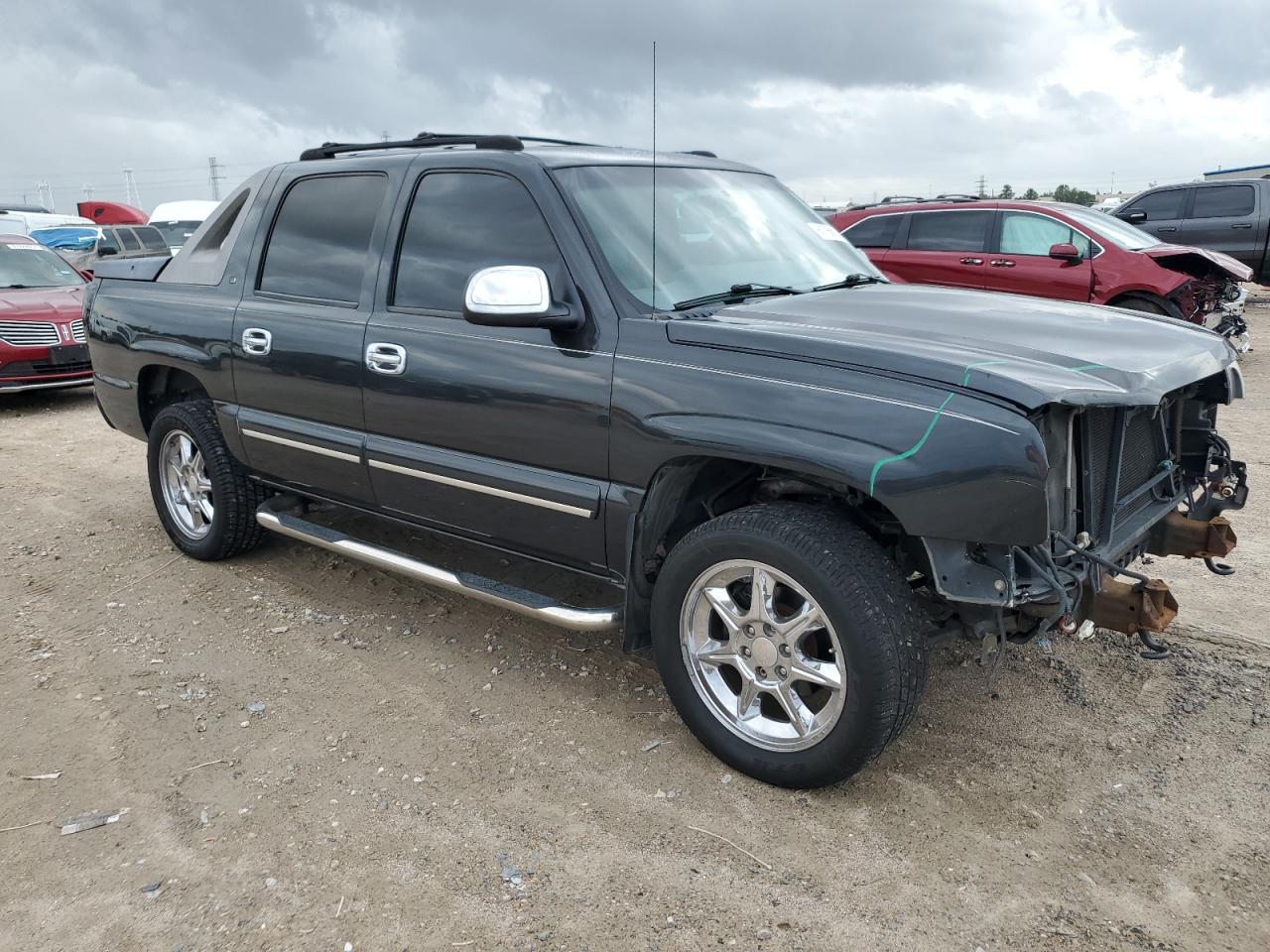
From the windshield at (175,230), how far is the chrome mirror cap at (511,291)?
19456mm

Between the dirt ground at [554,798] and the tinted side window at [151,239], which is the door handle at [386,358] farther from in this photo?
the tinted side window at [151,239]

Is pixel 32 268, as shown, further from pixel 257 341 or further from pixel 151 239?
pixel 151 239

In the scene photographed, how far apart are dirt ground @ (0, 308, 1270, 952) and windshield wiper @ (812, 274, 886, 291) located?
1480mm

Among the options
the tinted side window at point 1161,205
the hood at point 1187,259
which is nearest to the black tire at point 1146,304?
the hood at point 1187,259

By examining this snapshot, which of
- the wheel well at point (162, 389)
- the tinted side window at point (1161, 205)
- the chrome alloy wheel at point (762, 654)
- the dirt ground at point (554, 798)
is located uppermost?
the tinted side window at point (1161, 205)

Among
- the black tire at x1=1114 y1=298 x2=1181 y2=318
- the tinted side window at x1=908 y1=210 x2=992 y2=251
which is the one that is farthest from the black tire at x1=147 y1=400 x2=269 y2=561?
the black tire at x1=1114 y1=298 x2=1181 y2=318

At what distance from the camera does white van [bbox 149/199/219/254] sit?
22.2m

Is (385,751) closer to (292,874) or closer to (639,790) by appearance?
(292,874)

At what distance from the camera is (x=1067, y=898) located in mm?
2543

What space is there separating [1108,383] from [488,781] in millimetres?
2135

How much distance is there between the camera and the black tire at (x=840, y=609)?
269 cm

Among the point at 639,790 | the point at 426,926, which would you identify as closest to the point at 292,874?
the point at 426,926

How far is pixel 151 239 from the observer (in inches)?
759

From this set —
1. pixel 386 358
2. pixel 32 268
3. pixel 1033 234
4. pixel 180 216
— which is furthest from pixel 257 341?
pixel 180 216
